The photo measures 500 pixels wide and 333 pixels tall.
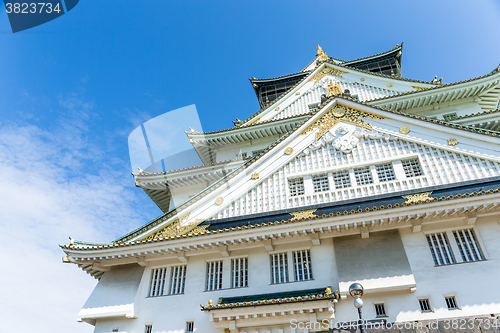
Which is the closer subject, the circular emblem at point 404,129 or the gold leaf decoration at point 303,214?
the gold leaf decoration at point 303,214

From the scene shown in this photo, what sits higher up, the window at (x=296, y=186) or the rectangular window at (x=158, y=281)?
the window at (x=296, y=186)

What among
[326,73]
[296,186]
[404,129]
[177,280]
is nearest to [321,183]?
[296,186]

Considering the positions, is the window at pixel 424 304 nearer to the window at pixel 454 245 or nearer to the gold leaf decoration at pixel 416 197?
the window at pixel 454 245

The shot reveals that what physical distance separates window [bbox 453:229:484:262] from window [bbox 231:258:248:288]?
7.40m

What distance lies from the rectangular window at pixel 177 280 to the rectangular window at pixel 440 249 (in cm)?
906

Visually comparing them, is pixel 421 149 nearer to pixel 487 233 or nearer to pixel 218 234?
pixel 487 233

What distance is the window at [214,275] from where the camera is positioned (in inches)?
501

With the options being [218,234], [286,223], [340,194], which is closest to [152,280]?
[218,234]

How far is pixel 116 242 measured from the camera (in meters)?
13.0

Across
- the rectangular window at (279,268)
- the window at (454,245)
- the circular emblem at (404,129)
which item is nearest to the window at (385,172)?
the circular emblem at (404,129)

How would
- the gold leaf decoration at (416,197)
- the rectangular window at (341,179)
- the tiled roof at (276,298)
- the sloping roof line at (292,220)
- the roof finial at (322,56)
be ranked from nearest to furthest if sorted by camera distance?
the sloping roof line at (292,220), the tiled roof at (276,298), the gold leaf decoration at (416,197), the rectangular window at (341,179), the roof finial at (322,56)

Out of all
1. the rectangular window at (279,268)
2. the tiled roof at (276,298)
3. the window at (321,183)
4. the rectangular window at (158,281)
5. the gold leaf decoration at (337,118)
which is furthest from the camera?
the gold leaf decoration at (337,118)

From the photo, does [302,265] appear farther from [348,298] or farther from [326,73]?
[326,73]

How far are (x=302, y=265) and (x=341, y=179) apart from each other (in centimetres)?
399
